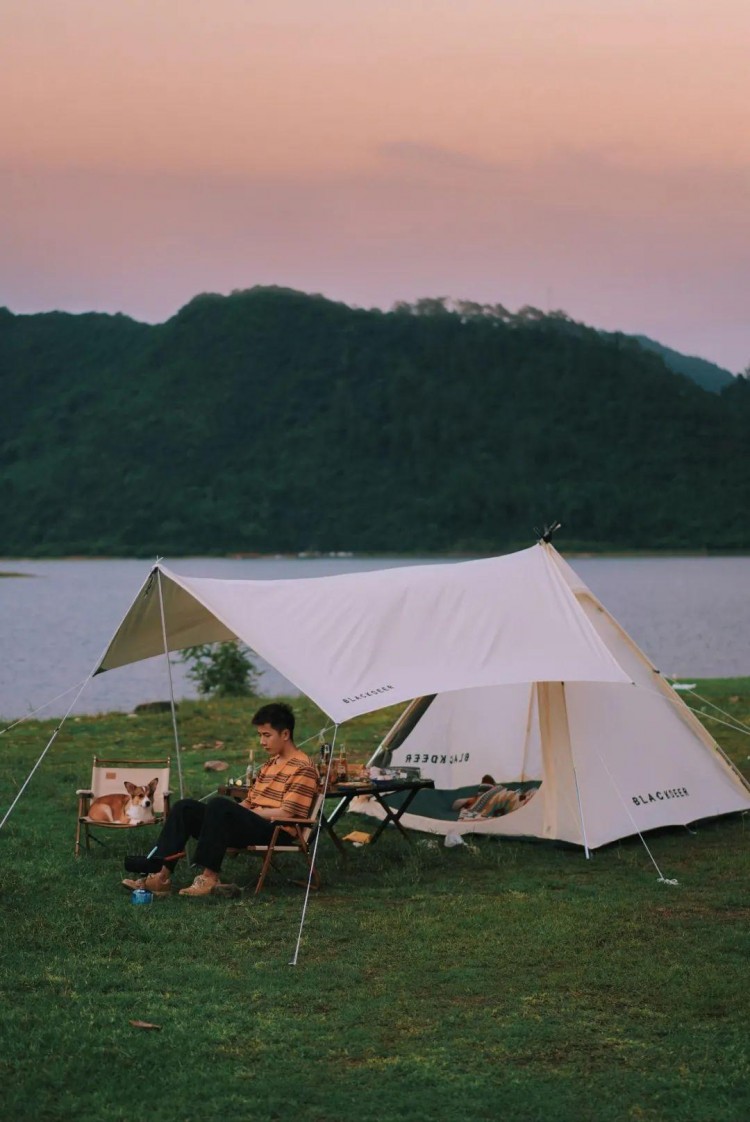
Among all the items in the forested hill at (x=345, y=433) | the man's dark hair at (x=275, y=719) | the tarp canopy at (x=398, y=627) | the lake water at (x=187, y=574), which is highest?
the forested hill at (x=345, y=433)

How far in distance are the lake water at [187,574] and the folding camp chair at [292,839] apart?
9.61 ft

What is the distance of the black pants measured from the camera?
257 inches

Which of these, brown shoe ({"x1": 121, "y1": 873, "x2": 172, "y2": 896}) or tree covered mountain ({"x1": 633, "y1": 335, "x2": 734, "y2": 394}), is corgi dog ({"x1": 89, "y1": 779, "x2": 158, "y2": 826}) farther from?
tree covered mountain ({"x1": 633, "y1": 335, "x2": 734, "y2": 394})

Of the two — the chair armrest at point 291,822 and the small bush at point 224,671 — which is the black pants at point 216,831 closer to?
the chair armrest at point 291,822

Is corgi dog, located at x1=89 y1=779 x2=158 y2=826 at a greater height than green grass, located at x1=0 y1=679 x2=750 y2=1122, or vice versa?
corgi dog, located at x1=89 y1=779 x2=158 y2=826

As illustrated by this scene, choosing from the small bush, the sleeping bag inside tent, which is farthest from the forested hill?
the sleeping bag inside tent

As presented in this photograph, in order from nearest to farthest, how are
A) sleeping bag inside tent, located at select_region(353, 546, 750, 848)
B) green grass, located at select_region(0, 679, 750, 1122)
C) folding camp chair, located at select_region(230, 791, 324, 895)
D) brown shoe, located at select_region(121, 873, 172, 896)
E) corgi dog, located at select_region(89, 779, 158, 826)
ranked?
green grass, located at select_region(0, 679, 750, 1122) < brown shoe, located at select_region(121, 873, 172, 896) < folding camp chair, located at select_region(230, 791, 324, 895) < corgi dog, located at select_region(89, 779, 158, 826) < sleeping bag inside tent, located at select_region(353, 546, 750, 848)

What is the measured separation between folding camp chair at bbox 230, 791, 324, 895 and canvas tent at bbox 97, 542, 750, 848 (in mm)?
599

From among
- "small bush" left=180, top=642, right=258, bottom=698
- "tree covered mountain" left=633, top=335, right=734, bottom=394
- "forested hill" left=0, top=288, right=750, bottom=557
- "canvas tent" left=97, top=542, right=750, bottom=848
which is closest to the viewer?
"canvas tent" left=97, top=542, right=750, bottom=848

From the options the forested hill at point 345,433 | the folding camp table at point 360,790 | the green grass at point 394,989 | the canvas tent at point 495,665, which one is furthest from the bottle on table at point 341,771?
the forested hill at point 345,433

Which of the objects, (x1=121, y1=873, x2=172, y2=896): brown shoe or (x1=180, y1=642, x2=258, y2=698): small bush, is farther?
(x1=180, y1=642, x2=258, y2=698): small bush

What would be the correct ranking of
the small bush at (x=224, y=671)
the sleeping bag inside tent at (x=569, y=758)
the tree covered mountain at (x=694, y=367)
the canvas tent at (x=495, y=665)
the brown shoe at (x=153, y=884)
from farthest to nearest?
the tree covered mountain at (x=694, y=367) → the small bush at (x=224, y=671) → the sleeping bag inside tent at (x=569, y=758) → the canvas tent at (x=495, y=665) → the brown shoe at (x=153, y=884)

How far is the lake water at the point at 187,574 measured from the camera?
27.8 metres

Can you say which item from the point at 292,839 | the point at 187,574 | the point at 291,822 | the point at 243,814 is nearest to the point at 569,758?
the point at 292,839
